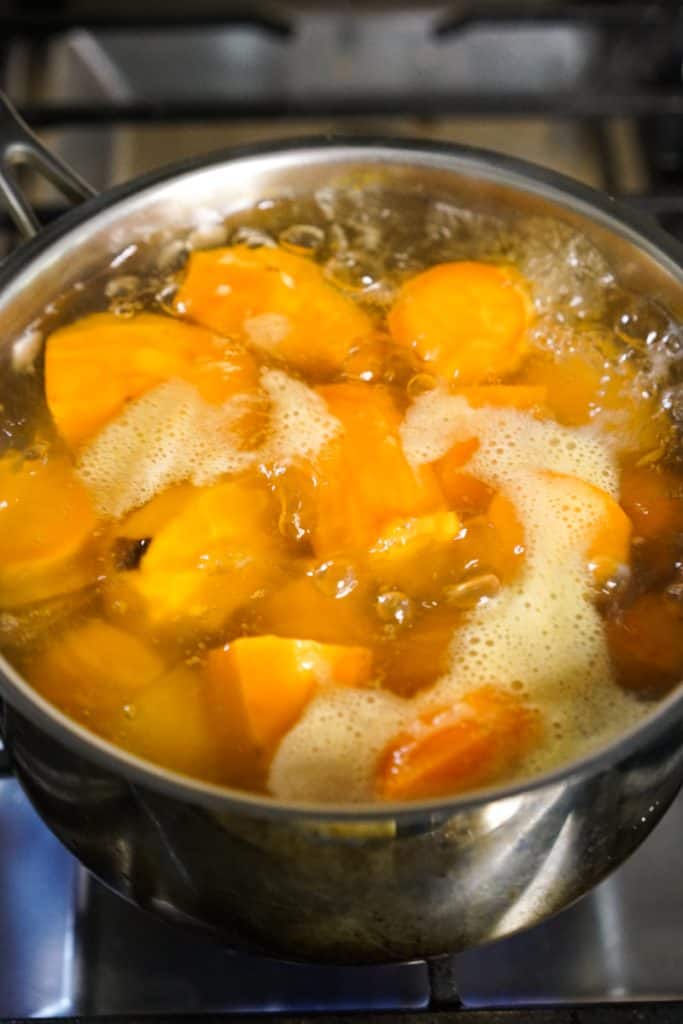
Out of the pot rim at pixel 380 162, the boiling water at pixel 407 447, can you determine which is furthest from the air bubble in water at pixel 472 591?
the pot rim at pixel 380 162

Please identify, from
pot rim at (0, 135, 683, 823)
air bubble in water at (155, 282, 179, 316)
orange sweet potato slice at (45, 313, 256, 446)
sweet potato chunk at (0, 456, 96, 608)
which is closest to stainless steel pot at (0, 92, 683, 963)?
pot rim at (0, 135, 683, 823)

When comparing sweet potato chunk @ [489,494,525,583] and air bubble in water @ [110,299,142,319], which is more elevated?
air bubble in water @ [110,299,142,319]

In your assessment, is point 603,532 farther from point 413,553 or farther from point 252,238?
point 252,238

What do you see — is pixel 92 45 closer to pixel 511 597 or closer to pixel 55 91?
pixel 55 91

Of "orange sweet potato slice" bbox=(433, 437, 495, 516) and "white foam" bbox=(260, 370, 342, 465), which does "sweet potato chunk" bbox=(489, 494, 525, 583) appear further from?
"white foam" bbox=(260, 370, 342, 465)

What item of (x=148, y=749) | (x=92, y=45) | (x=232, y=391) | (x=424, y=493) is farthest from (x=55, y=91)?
(x=148, y=749)

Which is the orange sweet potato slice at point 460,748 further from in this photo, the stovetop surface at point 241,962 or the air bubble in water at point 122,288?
the air bubble in water at point 122,288

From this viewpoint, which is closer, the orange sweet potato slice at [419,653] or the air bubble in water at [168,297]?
the orange sweet potato slice at [419,653]
